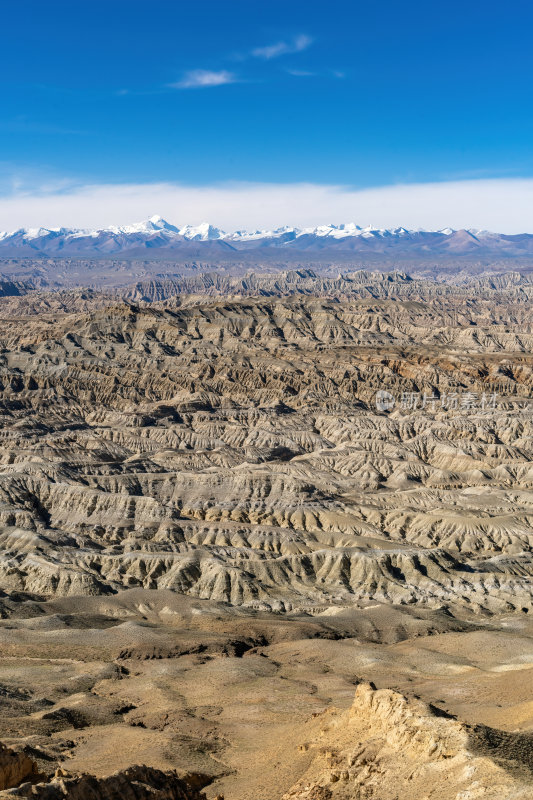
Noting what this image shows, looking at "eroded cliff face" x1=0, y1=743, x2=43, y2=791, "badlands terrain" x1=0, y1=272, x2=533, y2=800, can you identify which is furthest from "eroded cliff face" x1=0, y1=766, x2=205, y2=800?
"eroded cliff face" x1=0, y1=743, x2=43, y2=791

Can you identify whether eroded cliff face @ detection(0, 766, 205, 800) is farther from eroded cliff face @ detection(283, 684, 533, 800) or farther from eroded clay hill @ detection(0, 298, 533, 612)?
eroded clay hill @ detection(0, 298, 533, 612)

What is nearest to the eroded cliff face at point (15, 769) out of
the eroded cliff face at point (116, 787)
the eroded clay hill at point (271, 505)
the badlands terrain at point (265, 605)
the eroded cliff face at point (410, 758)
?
the badlands terrain at point (265, 605)

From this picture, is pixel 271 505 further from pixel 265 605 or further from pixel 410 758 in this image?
pixel 410 758

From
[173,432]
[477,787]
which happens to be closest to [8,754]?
[477,787]

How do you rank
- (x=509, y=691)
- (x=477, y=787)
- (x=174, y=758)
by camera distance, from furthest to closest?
(x=509, y=691)
(x=174, y=758)
(x=477, y=787)

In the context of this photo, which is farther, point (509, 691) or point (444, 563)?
point (444, 563)

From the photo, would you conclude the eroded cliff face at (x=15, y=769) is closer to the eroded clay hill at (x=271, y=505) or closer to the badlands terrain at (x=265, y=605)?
the badlands terrain at (x=265, y=605)

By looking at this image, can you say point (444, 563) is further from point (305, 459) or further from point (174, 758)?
point (174, 758)
